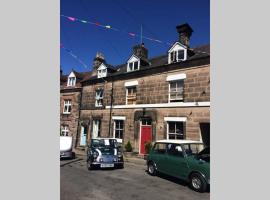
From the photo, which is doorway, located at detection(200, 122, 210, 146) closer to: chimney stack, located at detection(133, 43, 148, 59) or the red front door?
the red front door

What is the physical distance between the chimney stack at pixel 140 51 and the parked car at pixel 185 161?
10694mm

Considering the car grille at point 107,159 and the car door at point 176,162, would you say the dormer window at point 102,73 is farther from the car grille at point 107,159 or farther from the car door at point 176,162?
the car door at point 176,162

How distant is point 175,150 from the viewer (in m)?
9.10

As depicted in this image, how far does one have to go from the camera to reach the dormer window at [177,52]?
1530 centimetres

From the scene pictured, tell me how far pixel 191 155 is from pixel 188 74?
280 inches

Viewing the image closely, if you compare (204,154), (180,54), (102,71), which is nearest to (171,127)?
(180,54)

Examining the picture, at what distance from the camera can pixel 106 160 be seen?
11414 mm

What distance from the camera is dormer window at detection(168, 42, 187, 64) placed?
1530 centimetres

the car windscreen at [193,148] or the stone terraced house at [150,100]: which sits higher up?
the stone terraced house at [150,100]

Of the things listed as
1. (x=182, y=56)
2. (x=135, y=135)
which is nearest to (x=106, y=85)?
(x=135, y=135)

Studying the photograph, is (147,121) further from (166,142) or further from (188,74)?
(166,142)

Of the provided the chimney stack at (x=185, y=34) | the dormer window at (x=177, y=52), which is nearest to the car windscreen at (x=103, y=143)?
the dormer window at (x=177, y=52)

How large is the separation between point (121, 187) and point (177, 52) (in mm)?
10355

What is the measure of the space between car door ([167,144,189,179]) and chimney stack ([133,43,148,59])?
37.3 ft
